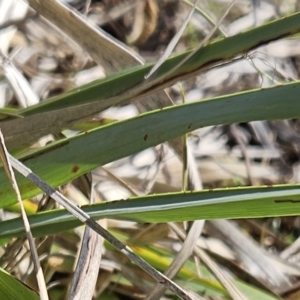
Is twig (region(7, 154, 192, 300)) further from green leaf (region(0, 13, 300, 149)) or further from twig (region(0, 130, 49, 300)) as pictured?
green leaf (region(0, 13, 300, 149))

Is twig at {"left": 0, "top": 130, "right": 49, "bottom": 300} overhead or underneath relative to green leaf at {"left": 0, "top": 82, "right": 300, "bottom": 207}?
underneath

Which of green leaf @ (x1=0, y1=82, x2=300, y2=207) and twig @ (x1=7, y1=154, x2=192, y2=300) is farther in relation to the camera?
green leaf @ (x1=0, y1=82, x2=300, y2=207)

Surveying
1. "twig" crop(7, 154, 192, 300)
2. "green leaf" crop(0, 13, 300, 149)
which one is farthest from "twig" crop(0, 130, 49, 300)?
"green leaf" crop(0, 13, 300, 149)

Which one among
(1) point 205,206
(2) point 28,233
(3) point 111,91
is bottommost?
(2) point 28,233

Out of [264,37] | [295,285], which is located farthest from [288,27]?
[295,285]

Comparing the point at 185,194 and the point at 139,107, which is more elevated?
the point at 139,107

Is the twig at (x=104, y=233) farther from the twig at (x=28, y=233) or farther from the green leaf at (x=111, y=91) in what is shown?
the green leaf at (x=111, y=91)

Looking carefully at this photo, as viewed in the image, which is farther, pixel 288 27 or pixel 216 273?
pixel 216 273

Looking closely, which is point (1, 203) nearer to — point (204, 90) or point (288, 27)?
point (288, 27)

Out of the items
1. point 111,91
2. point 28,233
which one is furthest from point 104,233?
point 111,91

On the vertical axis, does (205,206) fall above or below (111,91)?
below

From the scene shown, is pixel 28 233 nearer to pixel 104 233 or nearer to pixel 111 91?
pixel 104 233
